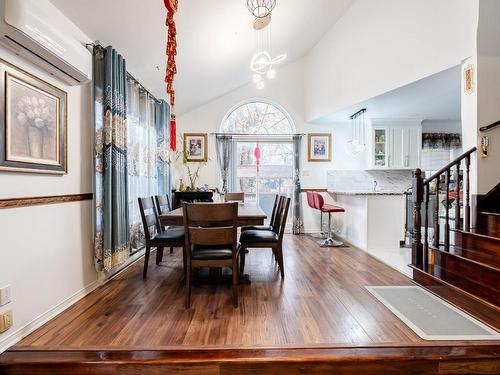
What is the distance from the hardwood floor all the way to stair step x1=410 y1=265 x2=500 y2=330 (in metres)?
0.19

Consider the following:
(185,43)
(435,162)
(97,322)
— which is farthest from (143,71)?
(435,162)

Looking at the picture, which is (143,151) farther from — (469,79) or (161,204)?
(469,79)

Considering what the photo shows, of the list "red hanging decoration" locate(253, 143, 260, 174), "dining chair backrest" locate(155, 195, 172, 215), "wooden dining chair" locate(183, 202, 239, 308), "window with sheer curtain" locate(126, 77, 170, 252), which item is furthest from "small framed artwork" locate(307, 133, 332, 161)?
"wooden dining chair" locate(183, 202, 239, 308)

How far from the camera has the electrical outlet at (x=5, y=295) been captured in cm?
171

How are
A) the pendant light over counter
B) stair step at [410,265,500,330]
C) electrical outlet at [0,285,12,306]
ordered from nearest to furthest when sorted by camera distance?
electrical outlet at [0,285,12,306]
stair step at [410,265,500,330]
the pendant light over counter

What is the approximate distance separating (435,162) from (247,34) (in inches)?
179

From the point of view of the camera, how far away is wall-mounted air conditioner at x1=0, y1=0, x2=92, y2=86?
160 centimetres

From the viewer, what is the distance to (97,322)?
2.07 metres

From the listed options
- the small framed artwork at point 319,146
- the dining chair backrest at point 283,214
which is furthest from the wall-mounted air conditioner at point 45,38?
the small framed artwork at point 319,146

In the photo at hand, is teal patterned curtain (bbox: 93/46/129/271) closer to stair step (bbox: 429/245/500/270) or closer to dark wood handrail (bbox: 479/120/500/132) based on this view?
stair step (bbox: 429/245/500/270)

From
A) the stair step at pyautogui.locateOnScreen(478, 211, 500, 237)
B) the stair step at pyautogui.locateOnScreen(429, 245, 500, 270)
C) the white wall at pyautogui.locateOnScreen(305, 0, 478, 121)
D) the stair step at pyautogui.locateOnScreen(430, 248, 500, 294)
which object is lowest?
the stair step at pyautogui.locateOnScreen(430, 248, 500, 294)

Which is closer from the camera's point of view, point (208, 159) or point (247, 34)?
point (247, 34)

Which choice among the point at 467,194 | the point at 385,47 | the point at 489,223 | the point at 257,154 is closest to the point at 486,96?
the point at 467,194

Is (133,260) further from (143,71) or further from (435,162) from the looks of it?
(435,162)
